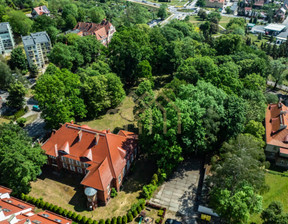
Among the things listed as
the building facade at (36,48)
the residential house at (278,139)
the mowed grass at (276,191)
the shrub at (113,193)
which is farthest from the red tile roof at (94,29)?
the mowed grass at (276,191)

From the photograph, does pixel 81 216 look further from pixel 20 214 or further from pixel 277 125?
pixel 277 125

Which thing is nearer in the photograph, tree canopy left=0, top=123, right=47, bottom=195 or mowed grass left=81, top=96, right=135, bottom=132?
tree canopy left=0, top=123, right=47, bottom=195

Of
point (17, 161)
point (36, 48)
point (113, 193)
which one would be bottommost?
point (113, 193)

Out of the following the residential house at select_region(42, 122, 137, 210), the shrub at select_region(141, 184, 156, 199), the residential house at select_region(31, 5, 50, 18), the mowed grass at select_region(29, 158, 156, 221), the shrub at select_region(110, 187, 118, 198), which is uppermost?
the residential house at select_region(31, 5, 50, 18)

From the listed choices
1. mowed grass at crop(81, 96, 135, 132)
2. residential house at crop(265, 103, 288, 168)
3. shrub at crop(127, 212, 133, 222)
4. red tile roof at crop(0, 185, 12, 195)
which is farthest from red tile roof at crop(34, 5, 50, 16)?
residential house at crop(265, 103, 288, 168)

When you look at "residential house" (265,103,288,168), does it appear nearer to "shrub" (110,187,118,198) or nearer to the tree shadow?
"shrub" (110,187,118,198)

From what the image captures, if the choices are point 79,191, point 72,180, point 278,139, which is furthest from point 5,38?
point 278,139
